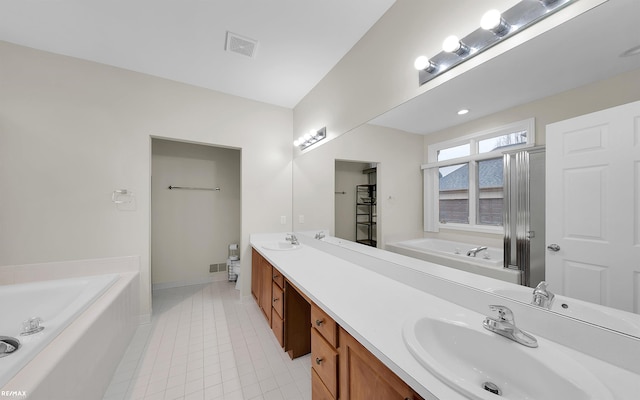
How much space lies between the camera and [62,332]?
52.1 inches

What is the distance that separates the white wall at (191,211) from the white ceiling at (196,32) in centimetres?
130

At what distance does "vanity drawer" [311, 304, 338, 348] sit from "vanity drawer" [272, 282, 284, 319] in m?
0.67

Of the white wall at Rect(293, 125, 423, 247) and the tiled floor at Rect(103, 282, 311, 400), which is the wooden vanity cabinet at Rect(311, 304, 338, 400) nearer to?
the tiled floor at Rect(103, 282, 311, 400)

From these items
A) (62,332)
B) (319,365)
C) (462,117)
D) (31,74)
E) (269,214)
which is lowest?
(319,365)

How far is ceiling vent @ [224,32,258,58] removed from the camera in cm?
196

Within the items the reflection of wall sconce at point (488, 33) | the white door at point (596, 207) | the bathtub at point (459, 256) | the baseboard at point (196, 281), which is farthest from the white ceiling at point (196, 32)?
the baseboard at point (196, 281)

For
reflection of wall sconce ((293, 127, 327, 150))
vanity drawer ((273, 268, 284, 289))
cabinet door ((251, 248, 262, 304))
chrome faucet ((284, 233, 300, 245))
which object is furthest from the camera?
chrome faucet ((284, 233, 300, 245))

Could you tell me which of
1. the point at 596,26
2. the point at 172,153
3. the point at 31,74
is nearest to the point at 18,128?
the point at 31,74

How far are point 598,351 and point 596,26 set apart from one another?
1.04m

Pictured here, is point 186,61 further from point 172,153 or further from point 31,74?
point 172,153

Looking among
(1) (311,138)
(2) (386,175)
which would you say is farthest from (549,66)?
(1) (311,138)

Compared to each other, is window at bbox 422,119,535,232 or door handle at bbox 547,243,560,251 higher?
window at bbox 422,119,535,232

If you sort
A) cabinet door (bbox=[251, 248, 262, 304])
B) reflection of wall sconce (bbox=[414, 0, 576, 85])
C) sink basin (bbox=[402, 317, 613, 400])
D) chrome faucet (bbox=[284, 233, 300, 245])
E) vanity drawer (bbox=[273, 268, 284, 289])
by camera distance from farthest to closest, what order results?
chrome faucet (bbox=[284, 233, 300, 245]), cabinet door (bbox=[251, 248, 262, 304]), vanity drawer (bbox=[273, 268, 284, 289]), reflection of wall sconce (bbox=[414, 0, 576, 85]), sink basin (bbox=[402, 317, 613, 400])

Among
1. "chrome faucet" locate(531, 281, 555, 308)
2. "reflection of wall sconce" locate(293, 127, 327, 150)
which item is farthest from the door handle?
"reflection of wall sconce" locate(293, 127, 327, 150)
